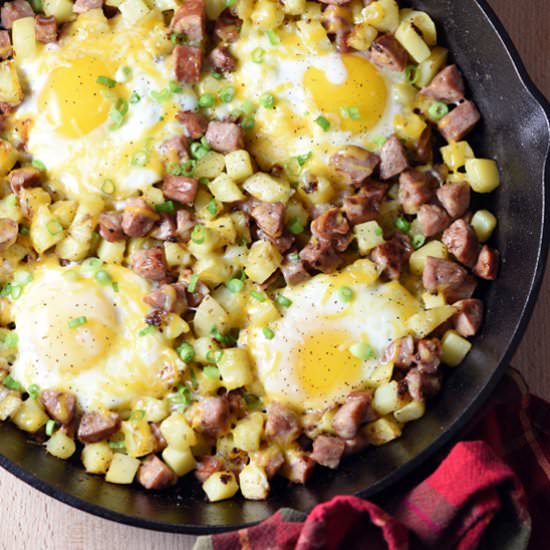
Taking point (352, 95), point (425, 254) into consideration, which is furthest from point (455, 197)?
point (352, 95)

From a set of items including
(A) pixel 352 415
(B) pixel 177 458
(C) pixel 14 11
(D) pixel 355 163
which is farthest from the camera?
(C) pixel 14 11

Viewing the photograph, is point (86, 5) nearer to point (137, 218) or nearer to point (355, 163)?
point (137, 218)

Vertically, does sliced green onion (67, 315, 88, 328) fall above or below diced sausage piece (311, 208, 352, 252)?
below

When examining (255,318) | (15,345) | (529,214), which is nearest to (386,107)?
(529,214)

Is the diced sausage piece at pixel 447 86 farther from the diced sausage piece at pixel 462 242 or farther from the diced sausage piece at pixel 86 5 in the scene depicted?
the diced sausage piece at pixel 86 5

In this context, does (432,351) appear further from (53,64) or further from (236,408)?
(53,64)

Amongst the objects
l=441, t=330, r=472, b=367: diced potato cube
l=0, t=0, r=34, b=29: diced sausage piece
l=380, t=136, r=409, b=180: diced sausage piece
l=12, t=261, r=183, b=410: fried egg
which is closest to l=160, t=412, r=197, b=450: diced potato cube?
l=12, t=261, r=183, b=410: fried egg

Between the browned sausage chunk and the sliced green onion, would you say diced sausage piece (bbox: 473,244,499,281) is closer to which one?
the browned sausage chunk
